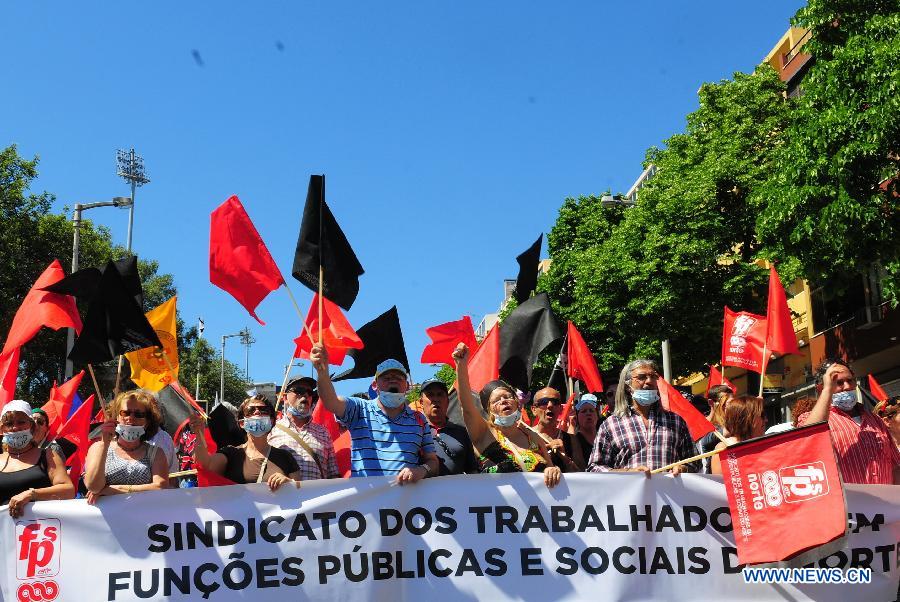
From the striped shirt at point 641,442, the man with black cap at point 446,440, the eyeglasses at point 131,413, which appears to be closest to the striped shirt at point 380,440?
the man with black cap at point 446,440

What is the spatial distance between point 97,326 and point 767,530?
175 inches

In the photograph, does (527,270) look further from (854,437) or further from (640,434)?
(854,437)

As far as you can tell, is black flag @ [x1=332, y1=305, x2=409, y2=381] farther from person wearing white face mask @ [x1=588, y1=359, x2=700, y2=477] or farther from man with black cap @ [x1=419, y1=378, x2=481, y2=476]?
person wearing white face mask @ [x1=588, y1=359, x2=700, y2=477]

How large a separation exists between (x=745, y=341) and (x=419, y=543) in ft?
21.5

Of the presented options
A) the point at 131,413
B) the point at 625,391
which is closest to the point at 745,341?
the point at 625,391

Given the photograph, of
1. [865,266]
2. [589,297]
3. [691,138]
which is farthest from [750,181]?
[865,266]

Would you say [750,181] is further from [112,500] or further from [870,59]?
[112,500]

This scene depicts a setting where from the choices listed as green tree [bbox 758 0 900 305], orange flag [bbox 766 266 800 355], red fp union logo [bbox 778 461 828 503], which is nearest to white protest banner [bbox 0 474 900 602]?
red fp union logo [bbox 778 461 828 503]

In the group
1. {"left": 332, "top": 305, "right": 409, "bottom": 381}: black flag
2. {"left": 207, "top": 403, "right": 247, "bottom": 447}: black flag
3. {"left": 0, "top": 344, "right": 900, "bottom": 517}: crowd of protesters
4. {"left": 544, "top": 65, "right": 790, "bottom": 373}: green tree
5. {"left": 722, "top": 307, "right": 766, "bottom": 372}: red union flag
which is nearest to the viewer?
{"left": 0, "top": 344, "right": 900, "bottom": 517}: crowd of protesters

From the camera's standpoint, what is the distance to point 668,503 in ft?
18.9

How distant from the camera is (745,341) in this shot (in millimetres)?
11227

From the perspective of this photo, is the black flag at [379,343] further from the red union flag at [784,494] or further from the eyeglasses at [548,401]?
the red union flag at [784,494]

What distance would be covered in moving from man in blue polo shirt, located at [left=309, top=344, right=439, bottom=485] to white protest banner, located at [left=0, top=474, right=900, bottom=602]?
0.17 metres

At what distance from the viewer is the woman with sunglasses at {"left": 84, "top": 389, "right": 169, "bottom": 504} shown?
19.1 ft
